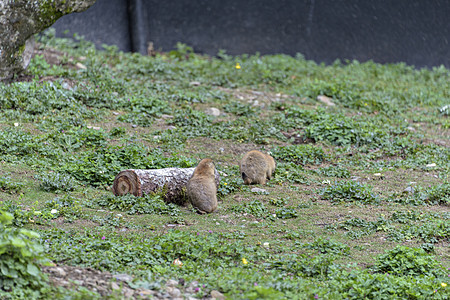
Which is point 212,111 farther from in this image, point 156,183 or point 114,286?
point 114,286

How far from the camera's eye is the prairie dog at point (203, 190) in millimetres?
6727

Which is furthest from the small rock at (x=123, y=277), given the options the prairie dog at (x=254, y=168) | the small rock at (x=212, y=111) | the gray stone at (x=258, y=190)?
the small rock at (x=212, y=111)

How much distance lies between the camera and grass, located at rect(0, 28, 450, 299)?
507 cm

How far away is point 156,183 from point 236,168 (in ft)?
6.60

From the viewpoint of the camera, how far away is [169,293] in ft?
14.1

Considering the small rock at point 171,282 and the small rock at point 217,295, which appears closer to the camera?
the small rock at point 217,295

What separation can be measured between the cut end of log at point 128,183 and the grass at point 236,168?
0.21 meters

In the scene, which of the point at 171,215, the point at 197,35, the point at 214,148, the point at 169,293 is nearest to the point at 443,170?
the point at 214,148

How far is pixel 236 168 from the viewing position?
8664mm

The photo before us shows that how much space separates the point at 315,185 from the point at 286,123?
2.67m

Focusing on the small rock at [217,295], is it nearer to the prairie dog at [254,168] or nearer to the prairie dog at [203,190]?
the prairie dog at [203,190]

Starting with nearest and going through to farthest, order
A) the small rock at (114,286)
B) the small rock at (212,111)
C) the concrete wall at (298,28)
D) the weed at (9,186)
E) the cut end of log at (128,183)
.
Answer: the small rock at (114,286) < the weed at (9,186) < the cut end of log at (128,183) < the small rock at (212,111) < the concrete wall at (298,28)

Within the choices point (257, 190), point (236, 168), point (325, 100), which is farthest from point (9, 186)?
point (325, 100)

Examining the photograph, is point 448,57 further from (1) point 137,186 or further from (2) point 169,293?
(2) point 169,293
